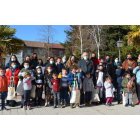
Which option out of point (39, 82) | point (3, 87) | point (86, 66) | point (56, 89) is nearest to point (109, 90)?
point (86, 66)

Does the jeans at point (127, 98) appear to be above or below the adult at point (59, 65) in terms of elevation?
below

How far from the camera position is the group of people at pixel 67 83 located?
34.1 ft

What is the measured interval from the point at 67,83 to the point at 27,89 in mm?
1273

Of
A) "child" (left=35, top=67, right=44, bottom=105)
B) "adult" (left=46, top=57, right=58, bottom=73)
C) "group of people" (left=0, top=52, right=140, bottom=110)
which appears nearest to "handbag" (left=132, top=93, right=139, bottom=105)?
"group of people" (left=0, top=52, right=140, bottom=110)

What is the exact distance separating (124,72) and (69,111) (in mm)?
2663

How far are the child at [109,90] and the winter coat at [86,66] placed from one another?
0.57 meters

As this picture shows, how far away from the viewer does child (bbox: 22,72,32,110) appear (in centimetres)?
1025

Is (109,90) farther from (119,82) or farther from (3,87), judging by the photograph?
(3,87)

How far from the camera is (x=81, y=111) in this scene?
9.90m

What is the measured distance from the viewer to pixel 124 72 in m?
11.5

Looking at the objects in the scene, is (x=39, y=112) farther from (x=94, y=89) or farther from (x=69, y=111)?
(x=94, y=89)

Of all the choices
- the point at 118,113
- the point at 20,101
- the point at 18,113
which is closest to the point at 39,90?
the point at 20,101

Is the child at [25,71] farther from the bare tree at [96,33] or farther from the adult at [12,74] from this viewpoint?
the bare tree at [96,33]

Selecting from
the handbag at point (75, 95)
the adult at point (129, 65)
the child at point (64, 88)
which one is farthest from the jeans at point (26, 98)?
the adult at point (129, 65)
